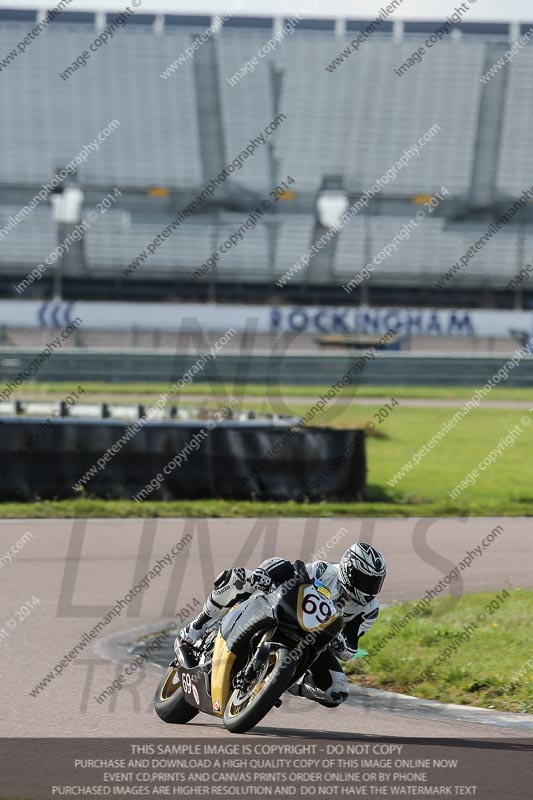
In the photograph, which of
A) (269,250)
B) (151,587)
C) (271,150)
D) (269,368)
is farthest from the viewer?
(271,150)

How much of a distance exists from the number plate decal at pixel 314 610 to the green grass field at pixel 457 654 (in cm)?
171

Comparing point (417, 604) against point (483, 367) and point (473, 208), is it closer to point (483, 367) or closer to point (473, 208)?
point (483, 367)

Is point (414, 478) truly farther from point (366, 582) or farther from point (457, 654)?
point (366, 582)

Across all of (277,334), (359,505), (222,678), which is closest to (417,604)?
(222,678)

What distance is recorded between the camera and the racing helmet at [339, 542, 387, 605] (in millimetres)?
5562

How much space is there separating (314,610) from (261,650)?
282mm

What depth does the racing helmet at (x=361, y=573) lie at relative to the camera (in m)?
5.56

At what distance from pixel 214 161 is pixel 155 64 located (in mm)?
4901

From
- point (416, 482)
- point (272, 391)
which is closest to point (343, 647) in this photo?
point (416, 482)

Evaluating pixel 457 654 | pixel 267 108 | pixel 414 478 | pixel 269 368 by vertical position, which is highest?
pixel 267 108

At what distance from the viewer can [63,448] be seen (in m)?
14.0

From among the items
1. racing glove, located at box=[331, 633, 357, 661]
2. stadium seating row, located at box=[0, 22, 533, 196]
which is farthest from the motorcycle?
stadium seating row, located at box=[0, 22, 533, 196]

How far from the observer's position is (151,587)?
9.98 m

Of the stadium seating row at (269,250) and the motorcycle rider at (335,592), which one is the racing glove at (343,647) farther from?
the stadium seating row at (269,250)
